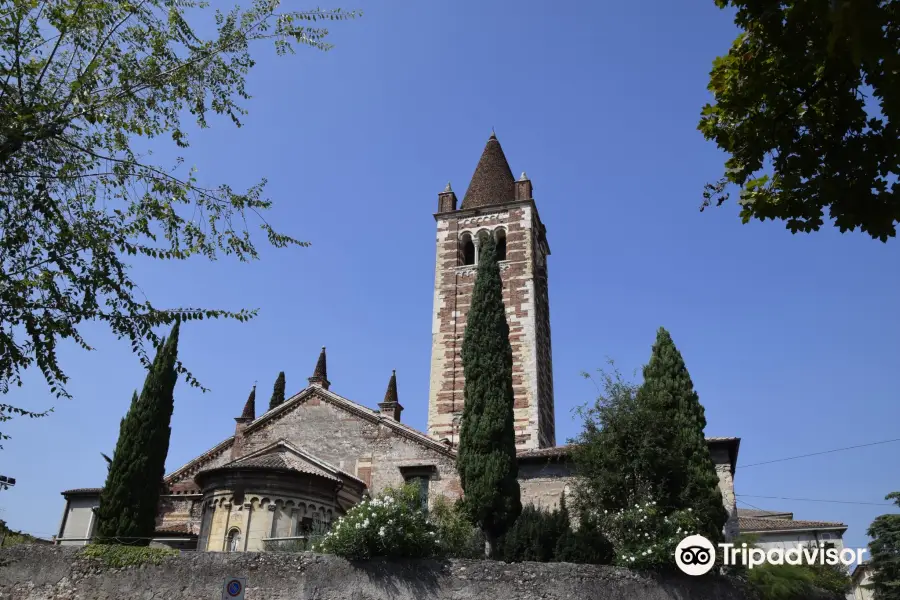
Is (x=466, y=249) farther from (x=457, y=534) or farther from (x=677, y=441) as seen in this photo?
(x=457, y=534)

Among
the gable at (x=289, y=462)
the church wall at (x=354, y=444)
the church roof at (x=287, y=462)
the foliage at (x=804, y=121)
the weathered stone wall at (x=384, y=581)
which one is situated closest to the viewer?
the foliage at (x=804, y=121)

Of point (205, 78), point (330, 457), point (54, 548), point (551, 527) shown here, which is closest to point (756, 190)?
point (205, 78)

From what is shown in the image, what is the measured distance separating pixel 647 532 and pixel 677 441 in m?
4.15

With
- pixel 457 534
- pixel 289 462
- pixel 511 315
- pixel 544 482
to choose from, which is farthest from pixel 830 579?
pixel 511 315

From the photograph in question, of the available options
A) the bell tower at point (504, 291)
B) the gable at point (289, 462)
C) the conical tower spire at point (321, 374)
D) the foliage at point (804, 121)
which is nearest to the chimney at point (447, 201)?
the bell tower at point (504, 291)

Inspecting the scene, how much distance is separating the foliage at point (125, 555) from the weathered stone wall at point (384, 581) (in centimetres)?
15

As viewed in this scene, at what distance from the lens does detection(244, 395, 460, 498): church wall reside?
26312 millimetres

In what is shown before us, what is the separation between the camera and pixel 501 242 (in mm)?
38469

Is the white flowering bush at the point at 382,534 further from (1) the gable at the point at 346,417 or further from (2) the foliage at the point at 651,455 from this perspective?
(1) the gable at the point at 346,417

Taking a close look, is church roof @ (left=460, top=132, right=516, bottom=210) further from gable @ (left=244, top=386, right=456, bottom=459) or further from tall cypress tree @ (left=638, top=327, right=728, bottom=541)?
tall cypress tree @ (left=638, top=327, right=728, bottom=541)

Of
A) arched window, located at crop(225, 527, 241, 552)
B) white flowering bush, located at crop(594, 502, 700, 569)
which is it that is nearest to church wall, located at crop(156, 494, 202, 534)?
arched window, located at crop(225, 527, 241, 552)

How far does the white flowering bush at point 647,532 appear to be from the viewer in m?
15.8

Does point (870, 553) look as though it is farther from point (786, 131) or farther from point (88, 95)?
point (88, 95)

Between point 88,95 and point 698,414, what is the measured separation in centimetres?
1831
